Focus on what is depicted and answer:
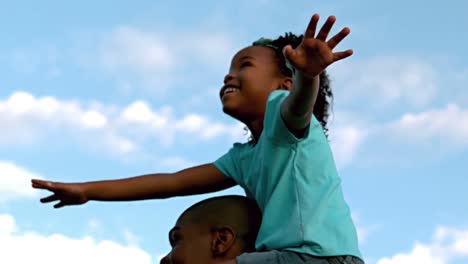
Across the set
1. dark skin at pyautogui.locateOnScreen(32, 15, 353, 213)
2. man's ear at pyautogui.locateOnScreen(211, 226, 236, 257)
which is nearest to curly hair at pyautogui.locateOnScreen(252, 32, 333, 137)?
dark skin at pyautogui.locateOnScreen(32, 15, 353, 213)

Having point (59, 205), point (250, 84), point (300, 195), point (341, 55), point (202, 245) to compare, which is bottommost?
point (202, 245)

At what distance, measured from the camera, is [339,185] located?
4375mm

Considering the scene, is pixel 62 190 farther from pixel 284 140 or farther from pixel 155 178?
pixel 284 140

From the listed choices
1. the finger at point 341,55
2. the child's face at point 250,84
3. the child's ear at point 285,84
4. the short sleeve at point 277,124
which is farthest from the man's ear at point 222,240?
the finger at point 341,55

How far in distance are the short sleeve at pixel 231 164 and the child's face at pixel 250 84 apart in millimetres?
336

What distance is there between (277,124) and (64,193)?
1498 mm

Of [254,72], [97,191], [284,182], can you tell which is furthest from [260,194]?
[97,191]

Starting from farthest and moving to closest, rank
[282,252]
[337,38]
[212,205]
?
[212,205]
[282,252]
[337,38]

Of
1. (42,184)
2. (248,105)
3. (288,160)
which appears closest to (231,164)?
(248,105)

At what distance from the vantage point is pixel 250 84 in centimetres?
482

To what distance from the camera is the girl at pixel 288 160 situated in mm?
3926

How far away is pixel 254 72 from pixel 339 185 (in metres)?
0.93

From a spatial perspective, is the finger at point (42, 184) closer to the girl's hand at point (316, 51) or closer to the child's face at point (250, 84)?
the child's face at point (250, 84)

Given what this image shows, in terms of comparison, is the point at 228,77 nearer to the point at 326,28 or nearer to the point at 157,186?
the point at 157,186
